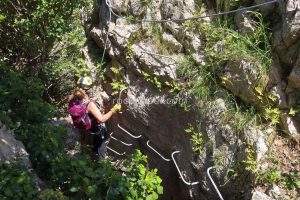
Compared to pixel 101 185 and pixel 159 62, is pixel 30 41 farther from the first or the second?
pixel 101 185

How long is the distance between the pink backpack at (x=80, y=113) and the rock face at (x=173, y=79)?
2.68 feet

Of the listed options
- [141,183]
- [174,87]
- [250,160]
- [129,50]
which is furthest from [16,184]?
[129,50]

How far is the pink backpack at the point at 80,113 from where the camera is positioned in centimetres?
527

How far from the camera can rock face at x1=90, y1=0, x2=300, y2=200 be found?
452 cm

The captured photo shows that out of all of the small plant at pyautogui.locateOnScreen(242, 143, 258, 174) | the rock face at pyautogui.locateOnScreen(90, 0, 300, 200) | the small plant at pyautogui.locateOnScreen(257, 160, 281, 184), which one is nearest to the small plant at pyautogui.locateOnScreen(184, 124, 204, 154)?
the rock face at pyautogui.locateOnScreen(90, 0, 300, 200)

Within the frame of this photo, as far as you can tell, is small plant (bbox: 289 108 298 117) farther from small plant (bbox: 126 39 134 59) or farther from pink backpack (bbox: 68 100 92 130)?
pink backpack (bbox: 68 100 92 130)

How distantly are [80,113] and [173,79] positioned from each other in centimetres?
135

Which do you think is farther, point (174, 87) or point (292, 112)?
point (174, 87)

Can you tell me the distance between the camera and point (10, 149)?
3490mm

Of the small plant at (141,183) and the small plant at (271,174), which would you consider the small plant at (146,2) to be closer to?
the small plant at (271,174)

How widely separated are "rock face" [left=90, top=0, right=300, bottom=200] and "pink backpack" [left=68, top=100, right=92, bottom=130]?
0.82 meters

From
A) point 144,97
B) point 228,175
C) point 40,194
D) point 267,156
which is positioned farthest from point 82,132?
point 40,194

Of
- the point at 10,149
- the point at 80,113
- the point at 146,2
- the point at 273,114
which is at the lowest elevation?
the point at 10,149

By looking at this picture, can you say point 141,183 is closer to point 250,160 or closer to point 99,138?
point 250,160
